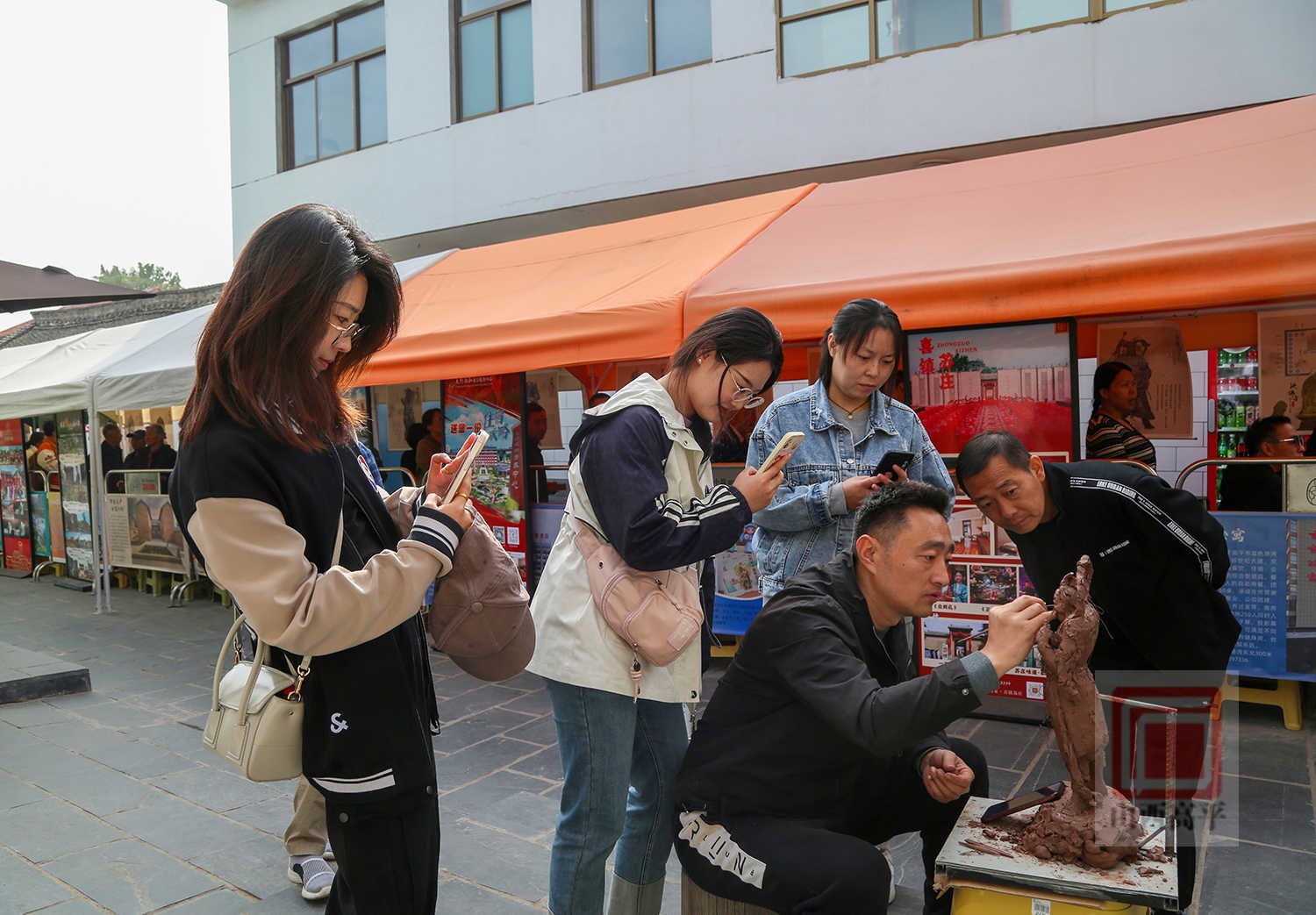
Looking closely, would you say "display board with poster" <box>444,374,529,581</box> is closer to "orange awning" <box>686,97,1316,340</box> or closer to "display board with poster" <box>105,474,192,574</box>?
"orange awning" <box>686,97,1316,340</box>

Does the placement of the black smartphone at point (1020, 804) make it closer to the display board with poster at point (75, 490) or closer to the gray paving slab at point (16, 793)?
the gray paving slab at point (16, 793)

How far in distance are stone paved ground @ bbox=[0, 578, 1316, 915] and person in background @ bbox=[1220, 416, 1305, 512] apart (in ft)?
3.77

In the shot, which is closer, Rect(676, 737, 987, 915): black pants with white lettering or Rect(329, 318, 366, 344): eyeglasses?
Rect(329, 318, 366, 344): eyeglasses

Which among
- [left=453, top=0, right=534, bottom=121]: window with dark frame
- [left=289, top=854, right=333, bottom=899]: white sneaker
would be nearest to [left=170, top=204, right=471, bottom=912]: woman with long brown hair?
[left=289, top=854, right=333, bottom=899]: white sneaker

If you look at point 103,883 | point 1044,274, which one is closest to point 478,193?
point 1044,274

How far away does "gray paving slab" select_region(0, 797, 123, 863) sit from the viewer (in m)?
3.50

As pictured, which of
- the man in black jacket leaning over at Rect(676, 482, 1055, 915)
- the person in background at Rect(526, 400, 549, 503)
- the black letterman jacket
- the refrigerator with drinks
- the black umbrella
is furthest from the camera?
the refrigerator with drinks

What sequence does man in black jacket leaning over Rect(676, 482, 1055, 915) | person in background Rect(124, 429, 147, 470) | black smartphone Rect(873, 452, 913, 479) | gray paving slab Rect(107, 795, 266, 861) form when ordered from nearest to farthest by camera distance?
man in black jacket leaning over Rect(676, 482, 1055, 915)
black smartphone Rect(873, 452, 913, 479)
gray paving slab Rect(107, 795, 266, 861)
person in background Rect(124, 429, 147, 470)

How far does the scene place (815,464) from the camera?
3.05 m

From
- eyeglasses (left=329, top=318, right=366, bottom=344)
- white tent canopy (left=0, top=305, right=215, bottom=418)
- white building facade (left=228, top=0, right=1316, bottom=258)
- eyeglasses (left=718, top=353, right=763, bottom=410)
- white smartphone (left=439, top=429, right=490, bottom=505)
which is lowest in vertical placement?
white smartphone (left=439, top=429, right=490, bottom=505)

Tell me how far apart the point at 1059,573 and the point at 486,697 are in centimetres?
390

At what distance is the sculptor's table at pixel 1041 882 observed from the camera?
1.79 metres

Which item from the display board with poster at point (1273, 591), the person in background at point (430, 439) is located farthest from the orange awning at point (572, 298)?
the display board with poster at point (1273, 591)

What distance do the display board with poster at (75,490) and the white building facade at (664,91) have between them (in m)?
4.30
